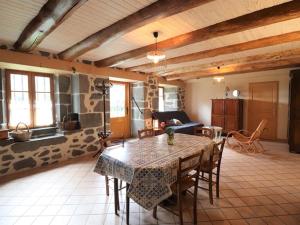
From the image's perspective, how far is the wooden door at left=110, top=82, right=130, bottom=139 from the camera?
577cm

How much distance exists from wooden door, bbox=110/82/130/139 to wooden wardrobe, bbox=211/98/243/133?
3.05 meters

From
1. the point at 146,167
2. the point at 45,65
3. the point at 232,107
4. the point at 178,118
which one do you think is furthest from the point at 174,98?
the point at 146,167

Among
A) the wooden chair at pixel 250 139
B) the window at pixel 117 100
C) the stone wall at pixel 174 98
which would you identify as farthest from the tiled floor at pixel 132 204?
the stone wall at pixel 174 98

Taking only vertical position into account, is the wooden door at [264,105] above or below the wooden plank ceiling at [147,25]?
below

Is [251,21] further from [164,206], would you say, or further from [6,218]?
[6,218]

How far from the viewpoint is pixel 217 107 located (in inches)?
261

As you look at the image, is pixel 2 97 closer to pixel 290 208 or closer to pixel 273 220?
pixel 273 220

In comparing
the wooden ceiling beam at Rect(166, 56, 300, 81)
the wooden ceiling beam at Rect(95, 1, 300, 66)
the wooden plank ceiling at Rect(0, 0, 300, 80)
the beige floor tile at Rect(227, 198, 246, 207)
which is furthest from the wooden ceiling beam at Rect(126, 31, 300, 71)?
the beige floor tile at Rect(227, 198, 246, 207)

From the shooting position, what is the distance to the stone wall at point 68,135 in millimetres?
3500

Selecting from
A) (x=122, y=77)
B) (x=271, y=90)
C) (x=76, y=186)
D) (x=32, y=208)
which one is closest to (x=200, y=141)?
(x=76, y=186)

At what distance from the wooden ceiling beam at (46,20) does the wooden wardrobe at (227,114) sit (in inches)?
220

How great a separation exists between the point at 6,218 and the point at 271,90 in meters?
6.91

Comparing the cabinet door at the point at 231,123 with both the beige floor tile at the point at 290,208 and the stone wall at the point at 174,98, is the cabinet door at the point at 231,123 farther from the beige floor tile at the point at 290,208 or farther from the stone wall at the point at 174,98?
the beige floor tile at the point at 290,208

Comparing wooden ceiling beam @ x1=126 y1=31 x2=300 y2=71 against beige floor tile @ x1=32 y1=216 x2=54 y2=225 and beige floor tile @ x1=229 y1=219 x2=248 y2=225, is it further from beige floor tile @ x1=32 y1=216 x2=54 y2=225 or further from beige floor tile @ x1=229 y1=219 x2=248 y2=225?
beige floor tile @ x1=32 y1=216 x2=54 y2=225
